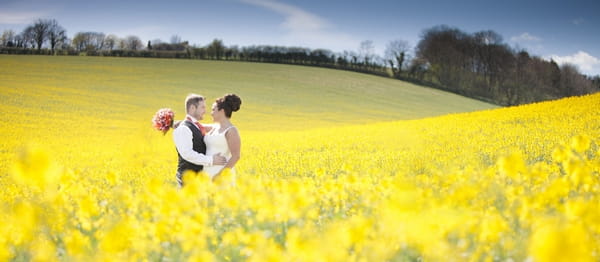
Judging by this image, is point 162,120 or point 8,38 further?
point 8,38

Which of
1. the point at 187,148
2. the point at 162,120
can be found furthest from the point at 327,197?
the point at 162,120

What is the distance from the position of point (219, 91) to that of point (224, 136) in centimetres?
3146

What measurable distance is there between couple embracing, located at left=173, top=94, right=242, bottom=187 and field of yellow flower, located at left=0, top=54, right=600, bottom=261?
704mm

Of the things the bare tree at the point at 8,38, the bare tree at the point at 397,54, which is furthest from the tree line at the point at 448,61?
the bare tree at the point at 8,38

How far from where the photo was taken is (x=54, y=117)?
20.1 meters

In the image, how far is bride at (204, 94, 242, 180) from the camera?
555 centimetres

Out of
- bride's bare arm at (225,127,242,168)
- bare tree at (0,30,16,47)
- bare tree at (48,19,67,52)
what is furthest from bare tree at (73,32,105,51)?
bride's bare arm at (225,127,242,168)

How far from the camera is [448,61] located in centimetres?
6762

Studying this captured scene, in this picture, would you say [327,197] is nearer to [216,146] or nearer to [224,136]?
[224,136]

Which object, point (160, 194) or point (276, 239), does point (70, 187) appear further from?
point (276, 239)

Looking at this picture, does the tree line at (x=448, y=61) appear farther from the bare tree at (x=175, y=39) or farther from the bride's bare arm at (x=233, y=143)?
the bride's bare arm at (x=233, y=143)

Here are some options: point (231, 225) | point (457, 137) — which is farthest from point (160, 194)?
point (457, 137)

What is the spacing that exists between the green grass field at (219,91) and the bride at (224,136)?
57.4 feet

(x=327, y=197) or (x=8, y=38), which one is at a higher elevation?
(x=8, y=38)
